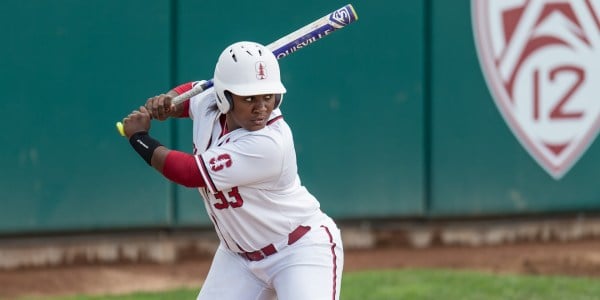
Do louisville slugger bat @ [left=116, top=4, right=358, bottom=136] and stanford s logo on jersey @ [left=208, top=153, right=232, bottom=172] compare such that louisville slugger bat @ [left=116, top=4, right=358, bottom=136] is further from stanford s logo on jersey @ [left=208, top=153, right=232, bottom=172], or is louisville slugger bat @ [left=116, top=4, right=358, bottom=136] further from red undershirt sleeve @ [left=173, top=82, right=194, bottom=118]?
stanford s logo on jersey @ [left=208, top=153, right=232, bottom=172]

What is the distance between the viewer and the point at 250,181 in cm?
546

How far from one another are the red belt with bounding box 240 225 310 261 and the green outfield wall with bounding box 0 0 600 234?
144 inches

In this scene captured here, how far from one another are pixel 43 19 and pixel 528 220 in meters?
4.27

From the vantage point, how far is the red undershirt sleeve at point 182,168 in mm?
5387

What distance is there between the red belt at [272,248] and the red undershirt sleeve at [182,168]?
46 centimetres

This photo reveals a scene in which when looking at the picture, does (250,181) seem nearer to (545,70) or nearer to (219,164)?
(219,164)

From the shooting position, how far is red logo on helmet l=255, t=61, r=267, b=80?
5.31 meters

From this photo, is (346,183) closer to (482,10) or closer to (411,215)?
(411,215)

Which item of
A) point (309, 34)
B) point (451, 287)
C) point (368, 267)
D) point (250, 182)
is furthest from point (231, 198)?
point (368, 267)

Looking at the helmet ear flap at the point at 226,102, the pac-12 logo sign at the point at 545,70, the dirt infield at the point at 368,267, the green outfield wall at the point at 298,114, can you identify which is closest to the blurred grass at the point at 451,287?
the dirt infield at the point at 368,267

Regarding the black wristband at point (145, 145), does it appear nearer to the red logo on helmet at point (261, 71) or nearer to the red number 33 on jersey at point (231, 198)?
the red number 33 on jersey at point (231, 198)

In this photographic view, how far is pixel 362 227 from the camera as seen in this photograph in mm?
9961

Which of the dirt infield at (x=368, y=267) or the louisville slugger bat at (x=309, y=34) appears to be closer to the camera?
the louisville slugger bat at (x=309, y=34)

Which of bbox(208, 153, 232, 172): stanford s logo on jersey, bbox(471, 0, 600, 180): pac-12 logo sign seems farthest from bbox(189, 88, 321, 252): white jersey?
bbox(471, 0, 600, 180): pac-12 logo sign
